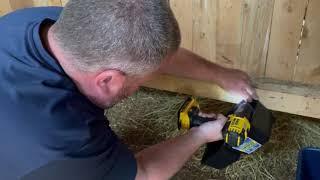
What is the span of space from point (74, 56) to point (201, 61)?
68 centimetres

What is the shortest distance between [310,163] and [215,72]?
0.52 m

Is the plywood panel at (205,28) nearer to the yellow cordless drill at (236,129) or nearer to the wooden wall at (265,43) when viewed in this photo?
the wooden wall at (265,43)

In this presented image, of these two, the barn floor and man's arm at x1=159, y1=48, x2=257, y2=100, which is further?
the barn floor

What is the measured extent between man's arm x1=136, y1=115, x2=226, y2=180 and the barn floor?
0.50 metres

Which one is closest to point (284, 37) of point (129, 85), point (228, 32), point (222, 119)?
point (228, 32)

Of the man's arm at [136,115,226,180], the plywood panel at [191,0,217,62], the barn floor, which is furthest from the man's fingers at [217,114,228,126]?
the plywood panel at [191,0,217,62]

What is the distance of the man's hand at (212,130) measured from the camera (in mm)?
1425

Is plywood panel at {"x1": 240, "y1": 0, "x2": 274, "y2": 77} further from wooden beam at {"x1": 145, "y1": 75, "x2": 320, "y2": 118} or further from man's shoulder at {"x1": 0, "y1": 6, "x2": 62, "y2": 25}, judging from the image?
man's shoulder at {"x1": 0, "y1": 6, "x2": 62, "y2": 25}

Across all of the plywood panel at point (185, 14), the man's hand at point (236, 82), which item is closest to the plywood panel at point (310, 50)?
the man's hand at point (236, 82)

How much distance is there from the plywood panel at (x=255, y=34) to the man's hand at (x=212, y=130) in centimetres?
61

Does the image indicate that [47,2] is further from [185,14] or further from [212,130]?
[212,130]

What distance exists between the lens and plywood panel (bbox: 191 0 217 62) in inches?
75.8

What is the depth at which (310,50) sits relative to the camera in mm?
1860

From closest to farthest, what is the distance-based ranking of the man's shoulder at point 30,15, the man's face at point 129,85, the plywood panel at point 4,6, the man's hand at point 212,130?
1. the man's face at point 129,85
2. the man's shoulder at point 30,15
3. the man's hand at point 212,130
4. the plywood panel at point 4,6
